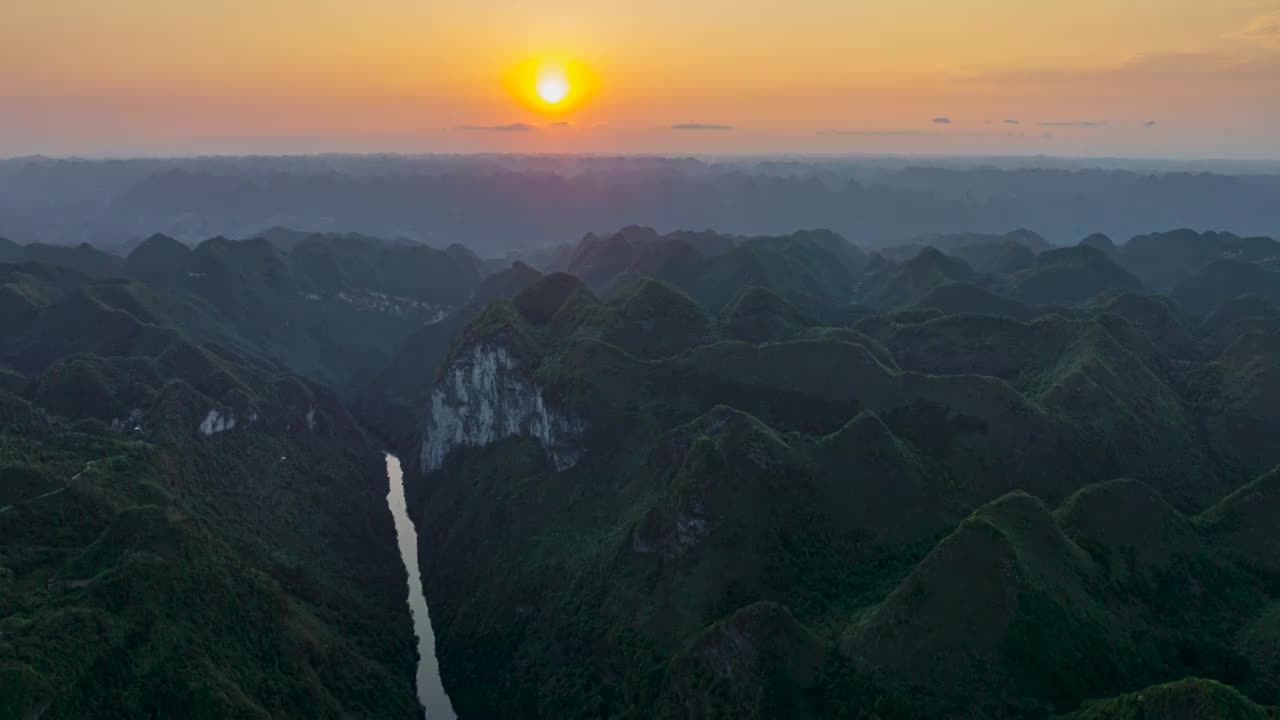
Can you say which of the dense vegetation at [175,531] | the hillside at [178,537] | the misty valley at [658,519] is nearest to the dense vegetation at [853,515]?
the misty valley at [658,519]

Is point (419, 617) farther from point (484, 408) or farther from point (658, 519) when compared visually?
point (658, 519)

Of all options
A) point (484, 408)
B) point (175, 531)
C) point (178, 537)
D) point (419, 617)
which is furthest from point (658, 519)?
point (484, 408)

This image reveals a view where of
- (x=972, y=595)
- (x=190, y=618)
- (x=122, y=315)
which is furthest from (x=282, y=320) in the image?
(x=972, y=595)

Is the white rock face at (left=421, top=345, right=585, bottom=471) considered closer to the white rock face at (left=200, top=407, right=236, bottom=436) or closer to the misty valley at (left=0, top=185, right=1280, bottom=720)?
the misty valley at (left=0, top=185, right=1280, bottom=720)

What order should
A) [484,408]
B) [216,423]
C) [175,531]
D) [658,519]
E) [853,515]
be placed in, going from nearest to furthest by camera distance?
[175,531] < [853,515] < [658,519] < [216,423] < [484,408]

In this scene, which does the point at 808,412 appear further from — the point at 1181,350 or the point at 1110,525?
the point at 1181,350

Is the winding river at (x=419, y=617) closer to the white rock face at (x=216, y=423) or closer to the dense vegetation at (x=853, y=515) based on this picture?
the dense vegetation at (x=853, y=515)
